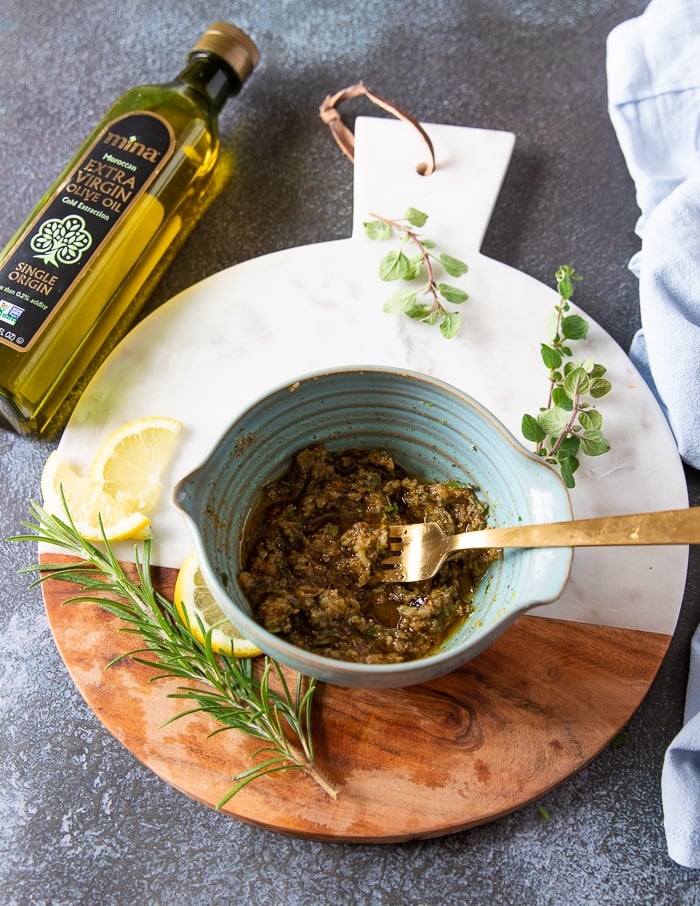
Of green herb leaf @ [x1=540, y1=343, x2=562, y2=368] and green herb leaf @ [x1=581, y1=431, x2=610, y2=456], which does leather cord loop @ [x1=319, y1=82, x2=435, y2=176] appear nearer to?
green herb leaf @ [x1=540, y1=343, x2=562, y2=368]

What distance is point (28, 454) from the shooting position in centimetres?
183

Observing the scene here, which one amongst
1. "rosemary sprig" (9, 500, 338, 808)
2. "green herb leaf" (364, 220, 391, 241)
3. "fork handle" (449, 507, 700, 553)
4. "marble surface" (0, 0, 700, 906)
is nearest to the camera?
"fork handle" (449, 507, 700, 553)

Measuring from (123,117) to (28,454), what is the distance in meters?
0.70

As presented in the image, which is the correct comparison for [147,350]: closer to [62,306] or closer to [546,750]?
[62,306]

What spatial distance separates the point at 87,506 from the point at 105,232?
21.4 inches

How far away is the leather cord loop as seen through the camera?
1900mm

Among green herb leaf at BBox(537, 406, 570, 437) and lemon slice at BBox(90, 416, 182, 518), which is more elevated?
lemon slice at BBox(90, 416, 182, 518)

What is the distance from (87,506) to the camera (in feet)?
5.40

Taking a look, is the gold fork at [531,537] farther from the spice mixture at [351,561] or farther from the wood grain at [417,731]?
the wood grain at [417,731]

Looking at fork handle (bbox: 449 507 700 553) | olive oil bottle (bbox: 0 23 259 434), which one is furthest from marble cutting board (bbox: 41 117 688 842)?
fork handle (bbox: 449 507 700 553)

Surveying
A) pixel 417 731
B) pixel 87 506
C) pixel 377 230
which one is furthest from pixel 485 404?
pixel 87 506

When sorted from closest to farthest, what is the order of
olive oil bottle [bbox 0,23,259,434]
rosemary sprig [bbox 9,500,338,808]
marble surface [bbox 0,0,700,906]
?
1. rosemary sprig [bbox 9,500,338,808]
2. marble surface [bbox 0,0,700,906]
3. olive oil bottle [bbox 0,23,259,434]

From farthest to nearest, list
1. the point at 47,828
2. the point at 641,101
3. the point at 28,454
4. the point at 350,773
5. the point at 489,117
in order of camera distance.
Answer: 1. the point at 489,117
2. the point at 641,101
3. the point at 28,454
4. the point at 47,828
5. the point at 350,773

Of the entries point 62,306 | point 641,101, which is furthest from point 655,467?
point 62,306
